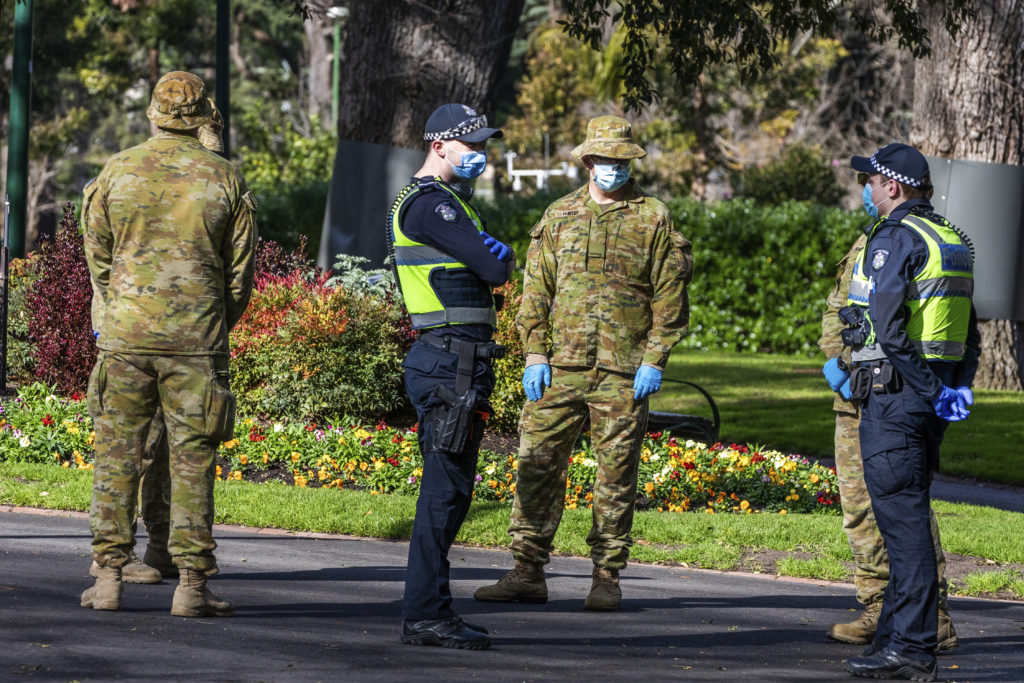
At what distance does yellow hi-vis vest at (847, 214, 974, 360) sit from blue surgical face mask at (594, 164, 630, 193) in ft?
4.35

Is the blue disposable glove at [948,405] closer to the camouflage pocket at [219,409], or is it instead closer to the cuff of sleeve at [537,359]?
the cuff of sleeve at [537,359]

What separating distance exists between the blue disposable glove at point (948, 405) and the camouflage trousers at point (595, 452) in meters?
1.48

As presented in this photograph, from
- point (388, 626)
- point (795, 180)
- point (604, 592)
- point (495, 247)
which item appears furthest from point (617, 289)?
point (795, 180)

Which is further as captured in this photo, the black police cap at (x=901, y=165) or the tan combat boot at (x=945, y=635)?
the tan combat boot at (x=945, y=635)

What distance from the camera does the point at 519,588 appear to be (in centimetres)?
670

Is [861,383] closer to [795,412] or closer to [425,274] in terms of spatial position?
[425,274]

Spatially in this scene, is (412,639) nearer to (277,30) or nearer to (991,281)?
(991,281)

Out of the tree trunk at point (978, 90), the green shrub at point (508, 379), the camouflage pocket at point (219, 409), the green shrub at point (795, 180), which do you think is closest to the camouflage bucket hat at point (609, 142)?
the camouflage pocket at point (219, 409)

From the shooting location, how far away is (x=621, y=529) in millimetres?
6617

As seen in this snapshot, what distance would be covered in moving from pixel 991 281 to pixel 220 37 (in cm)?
991

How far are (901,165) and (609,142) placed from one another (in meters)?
1.39

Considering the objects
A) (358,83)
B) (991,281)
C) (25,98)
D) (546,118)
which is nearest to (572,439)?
(358,83)

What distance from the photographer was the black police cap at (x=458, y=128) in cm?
586

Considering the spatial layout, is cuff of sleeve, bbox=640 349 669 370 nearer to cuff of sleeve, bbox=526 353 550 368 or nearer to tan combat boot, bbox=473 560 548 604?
cuff of sleeve, bbox=526 353 550 368
